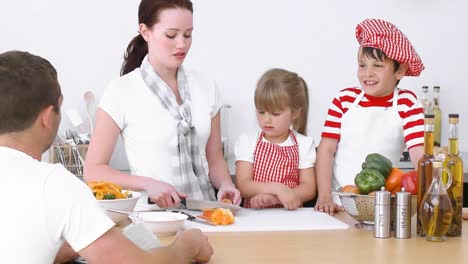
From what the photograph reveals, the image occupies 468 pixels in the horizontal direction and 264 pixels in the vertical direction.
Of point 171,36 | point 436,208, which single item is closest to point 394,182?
point 436,208

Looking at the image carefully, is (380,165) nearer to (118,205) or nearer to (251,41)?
(118,205)

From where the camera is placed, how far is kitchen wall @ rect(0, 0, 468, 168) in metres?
3.49

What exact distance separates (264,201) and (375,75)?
548 millimetres

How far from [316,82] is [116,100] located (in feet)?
4.76

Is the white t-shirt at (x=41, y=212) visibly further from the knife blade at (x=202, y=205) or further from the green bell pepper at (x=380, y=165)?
the green bell pepper at (x=380, y=165)

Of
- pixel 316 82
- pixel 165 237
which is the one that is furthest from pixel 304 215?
pixel 316 82

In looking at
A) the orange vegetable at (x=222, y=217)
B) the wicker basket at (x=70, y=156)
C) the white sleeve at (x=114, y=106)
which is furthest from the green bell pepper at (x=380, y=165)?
the wicker basket at (x=70, y=156)

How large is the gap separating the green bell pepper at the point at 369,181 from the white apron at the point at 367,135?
543mm

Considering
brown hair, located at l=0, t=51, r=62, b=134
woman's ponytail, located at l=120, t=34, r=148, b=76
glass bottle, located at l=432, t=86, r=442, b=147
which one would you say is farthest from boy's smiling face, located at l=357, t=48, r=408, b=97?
brown hair, located at l=0, t=51, r=62, b=134

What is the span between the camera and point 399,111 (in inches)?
101

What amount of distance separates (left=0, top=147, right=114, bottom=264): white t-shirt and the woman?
924 mm

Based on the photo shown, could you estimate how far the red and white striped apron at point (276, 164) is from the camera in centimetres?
264

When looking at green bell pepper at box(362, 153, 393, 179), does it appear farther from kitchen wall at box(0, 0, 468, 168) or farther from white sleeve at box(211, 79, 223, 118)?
kitchen wall at box(0, 0, 468, 168)

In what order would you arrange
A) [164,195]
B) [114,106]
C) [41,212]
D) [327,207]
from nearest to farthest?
[41,212] < [164,195] < [327,207] < [114,106]
